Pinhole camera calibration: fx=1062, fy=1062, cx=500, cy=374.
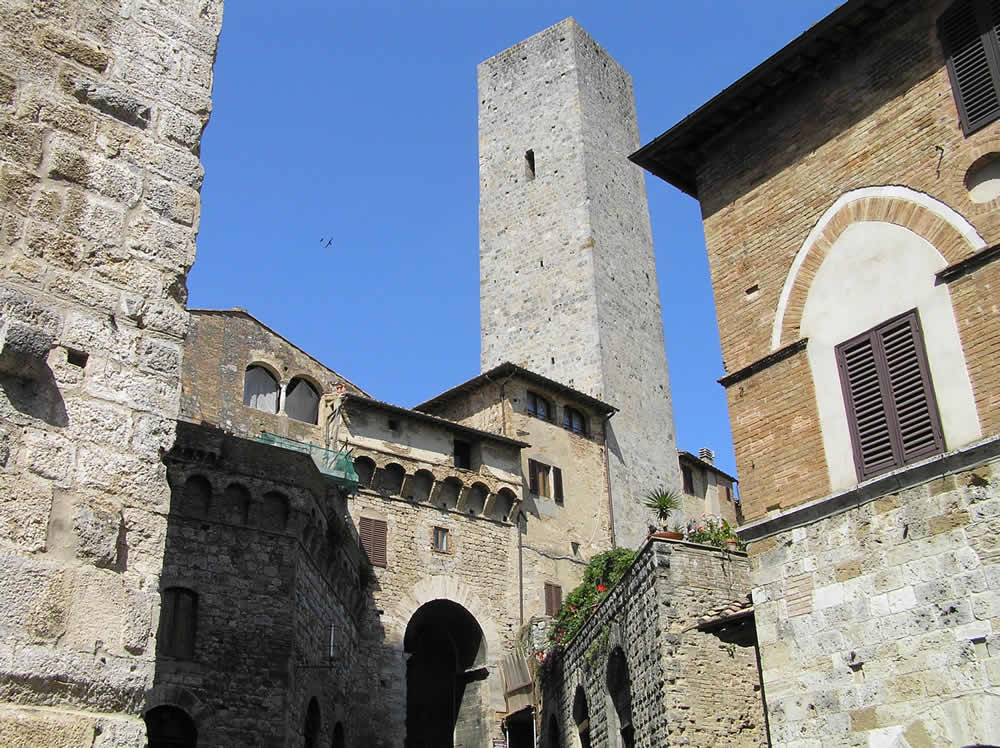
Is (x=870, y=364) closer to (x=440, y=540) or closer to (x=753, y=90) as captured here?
(x=753, y=90)

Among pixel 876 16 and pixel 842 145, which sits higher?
pixel 876 16

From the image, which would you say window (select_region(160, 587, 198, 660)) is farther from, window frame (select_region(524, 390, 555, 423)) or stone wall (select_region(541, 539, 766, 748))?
window frame (select_region(524, 390, 555, 423))

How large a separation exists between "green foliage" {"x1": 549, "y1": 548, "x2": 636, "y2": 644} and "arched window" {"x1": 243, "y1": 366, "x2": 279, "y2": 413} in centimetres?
971

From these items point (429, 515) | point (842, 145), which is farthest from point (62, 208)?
point (429, 515)

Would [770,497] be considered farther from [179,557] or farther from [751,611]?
[179,557]

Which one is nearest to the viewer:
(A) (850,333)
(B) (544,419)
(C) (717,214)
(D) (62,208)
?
(D) (62,208)

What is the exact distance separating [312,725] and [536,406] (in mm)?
14579

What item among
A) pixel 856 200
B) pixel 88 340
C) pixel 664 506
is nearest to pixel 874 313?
pixel 856 200

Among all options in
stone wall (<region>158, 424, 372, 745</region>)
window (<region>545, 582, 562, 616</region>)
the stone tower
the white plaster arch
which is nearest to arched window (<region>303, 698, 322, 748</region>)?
stone wall (<region>158, 424, 372, 745</region>)

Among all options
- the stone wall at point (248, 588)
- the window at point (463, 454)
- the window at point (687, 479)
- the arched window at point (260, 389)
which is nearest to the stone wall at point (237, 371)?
the arched window at point (260, 389)

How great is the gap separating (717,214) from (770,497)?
4.07 meters

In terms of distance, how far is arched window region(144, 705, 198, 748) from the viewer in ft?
60.0

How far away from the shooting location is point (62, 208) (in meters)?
4.49

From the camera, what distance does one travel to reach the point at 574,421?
114 ft
